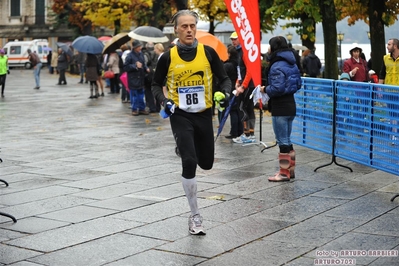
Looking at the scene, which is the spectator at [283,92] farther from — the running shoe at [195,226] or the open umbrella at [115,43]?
the open umbrella at [115,43]

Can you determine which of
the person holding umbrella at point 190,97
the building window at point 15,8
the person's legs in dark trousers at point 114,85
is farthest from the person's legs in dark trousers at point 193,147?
the building window at point 15,8

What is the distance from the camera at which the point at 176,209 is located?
26.9 ft

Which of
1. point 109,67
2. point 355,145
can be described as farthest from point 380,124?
point 109,67

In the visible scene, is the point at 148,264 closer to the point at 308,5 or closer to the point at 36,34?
the point at 308,5

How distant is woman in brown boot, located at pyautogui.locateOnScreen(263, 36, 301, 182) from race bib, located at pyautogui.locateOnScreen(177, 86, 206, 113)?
2.83m

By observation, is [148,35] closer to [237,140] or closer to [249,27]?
[237,140]

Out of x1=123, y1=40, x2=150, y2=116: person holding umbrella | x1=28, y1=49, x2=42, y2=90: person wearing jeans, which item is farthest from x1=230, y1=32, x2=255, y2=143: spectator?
x1=28, y1=49, x2=42, y2=90: person wearing jeans

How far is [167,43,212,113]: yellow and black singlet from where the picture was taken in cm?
727

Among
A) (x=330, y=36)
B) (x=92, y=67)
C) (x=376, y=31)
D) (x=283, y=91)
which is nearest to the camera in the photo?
(x=283, y=91)

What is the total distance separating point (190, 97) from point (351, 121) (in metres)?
4.06

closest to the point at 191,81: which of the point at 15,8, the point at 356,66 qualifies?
the point at 356,66

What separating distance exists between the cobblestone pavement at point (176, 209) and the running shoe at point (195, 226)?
0.08 metres

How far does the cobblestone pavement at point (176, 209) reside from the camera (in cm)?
639

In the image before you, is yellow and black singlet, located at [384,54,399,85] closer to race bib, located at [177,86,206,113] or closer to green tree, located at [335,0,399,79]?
race bib, located at [177,86,206,113]
